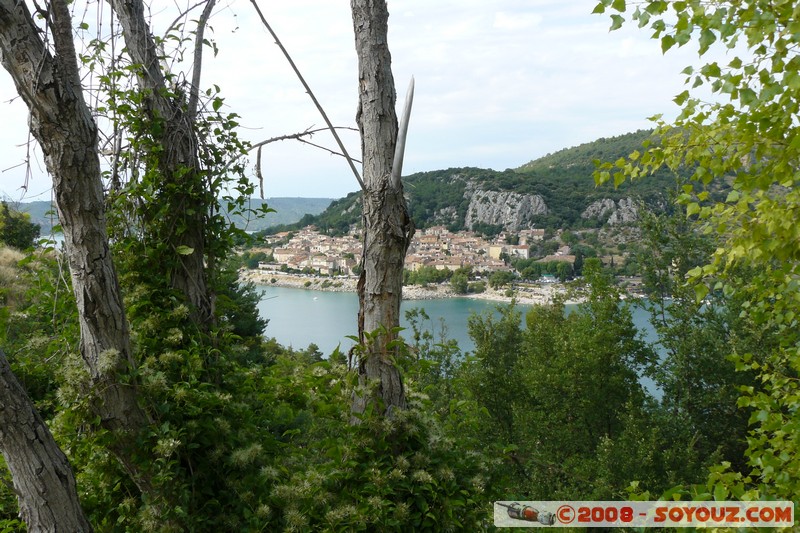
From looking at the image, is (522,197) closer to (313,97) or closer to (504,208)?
(504,208)

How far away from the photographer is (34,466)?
5.01 ft

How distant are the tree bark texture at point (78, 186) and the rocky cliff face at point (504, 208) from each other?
3820 cm

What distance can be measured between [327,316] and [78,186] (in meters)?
25.6

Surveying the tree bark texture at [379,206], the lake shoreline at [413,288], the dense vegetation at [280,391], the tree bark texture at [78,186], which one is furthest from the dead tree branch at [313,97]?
the lake shoreline at [413,288]

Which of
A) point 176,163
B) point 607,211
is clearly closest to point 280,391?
→ point 176,163

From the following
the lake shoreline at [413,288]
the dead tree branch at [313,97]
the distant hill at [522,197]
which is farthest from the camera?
the distant hill at [522,197]

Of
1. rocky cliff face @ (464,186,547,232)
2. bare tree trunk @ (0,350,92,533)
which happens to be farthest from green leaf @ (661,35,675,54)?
rocky cliff face @ (464,186,547,232)

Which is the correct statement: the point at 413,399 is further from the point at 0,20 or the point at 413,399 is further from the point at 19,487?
the point at 0,20

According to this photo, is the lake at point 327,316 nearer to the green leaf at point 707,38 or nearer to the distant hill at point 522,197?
the distant hill at point 522,197

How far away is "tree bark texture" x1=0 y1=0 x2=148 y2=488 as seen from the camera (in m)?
1.48

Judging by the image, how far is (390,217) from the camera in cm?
208

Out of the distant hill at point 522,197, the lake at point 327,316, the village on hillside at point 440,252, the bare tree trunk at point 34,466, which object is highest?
the distant hill at point 522,197

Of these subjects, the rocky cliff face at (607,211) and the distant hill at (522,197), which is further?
the distant hill at (522,197)

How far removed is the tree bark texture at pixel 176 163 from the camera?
2.18m
